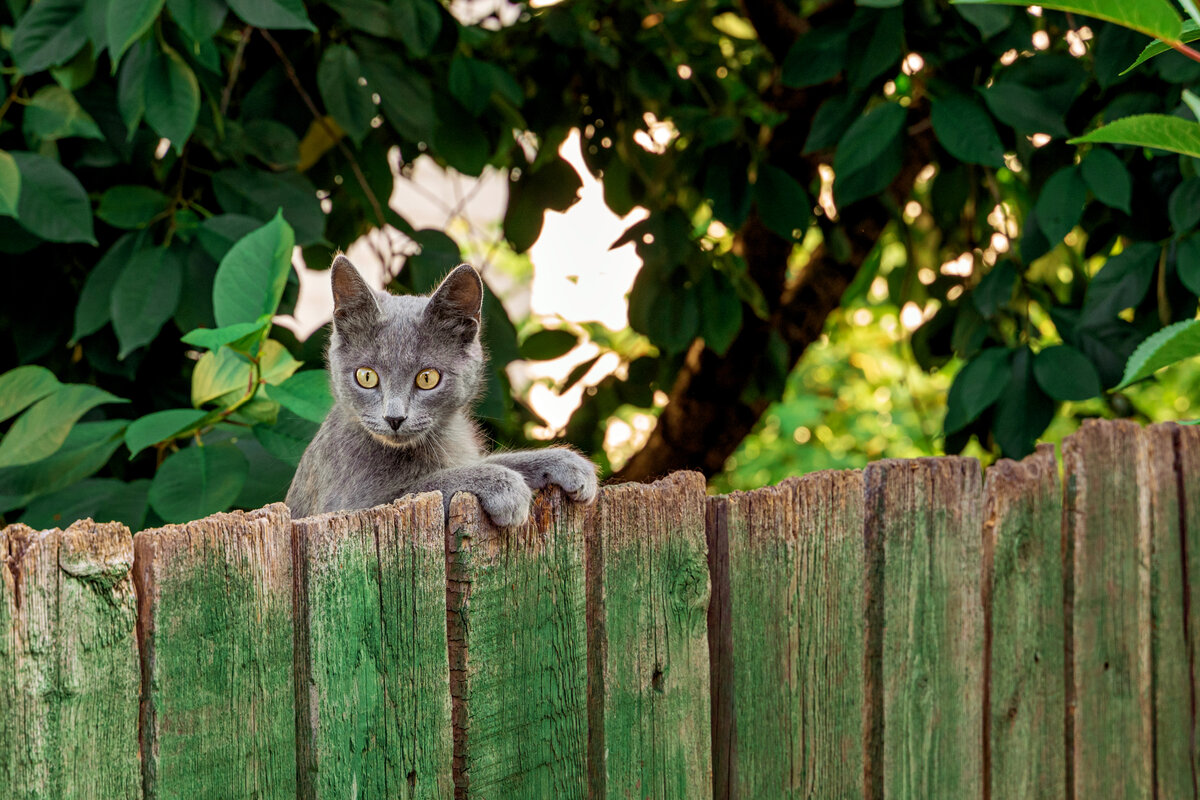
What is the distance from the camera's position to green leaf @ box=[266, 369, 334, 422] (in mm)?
2078

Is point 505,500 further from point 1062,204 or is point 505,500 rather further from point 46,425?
point 1062,204

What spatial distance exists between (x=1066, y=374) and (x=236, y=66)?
2.46 m

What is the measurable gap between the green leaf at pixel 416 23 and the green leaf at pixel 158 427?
3.57ft

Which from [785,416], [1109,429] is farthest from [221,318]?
[785,416]

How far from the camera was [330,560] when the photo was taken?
1.50 meters

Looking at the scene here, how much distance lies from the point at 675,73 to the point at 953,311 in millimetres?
1263

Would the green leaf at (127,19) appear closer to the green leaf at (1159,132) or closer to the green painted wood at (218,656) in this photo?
the green painted wood at (218,656)

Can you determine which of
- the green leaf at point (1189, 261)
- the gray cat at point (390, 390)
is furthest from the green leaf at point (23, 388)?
the green leaf at point (1189, 261)

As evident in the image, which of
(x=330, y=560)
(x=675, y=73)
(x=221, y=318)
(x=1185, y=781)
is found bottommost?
(x=1185, y=781)

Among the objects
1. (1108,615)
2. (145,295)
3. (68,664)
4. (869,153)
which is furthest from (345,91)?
(1108,615)

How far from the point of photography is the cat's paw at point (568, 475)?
172cm

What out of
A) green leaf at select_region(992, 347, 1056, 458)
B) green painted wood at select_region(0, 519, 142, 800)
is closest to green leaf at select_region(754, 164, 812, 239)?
green leaf at select_region(992, 347, 1056, 458)

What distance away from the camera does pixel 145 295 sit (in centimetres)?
254

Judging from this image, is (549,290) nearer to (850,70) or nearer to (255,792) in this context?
(850,70)
